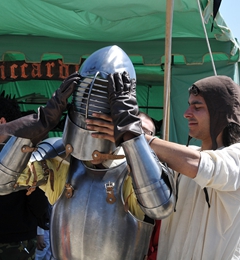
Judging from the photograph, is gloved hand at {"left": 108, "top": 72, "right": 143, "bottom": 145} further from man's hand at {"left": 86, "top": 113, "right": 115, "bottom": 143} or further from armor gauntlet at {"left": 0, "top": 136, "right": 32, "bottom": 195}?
armor gauntlet at {"left": 0, "top": 136, "right": 32, "bottom": 195}

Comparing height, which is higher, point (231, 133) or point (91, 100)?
point (91, 100)

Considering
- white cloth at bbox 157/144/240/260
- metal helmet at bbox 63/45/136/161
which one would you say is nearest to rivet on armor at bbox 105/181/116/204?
metal helmet at bbox 63/45/136/161

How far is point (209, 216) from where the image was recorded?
1809 mm

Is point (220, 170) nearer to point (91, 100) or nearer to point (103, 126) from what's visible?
point (103, 126)

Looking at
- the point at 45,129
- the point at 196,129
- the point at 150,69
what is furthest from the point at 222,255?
the point at 150,69

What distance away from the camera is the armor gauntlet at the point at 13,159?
1.84 metres

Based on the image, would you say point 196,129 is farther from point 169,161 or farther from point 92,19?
point 92,19

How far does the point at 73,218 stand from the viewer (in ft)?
6.38

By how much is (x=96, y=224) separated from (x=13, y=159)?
452 mm

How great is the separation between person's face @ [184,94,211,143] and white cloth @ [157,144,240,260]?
0.58 feet

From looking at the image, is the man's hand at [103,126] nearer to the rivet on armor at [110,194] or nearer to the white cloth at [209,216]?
the rivet on armor at [110,194]

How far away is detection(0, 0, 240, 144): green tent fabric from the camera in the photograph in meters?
4.54

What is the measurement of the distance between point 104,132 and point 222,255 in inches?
27.1

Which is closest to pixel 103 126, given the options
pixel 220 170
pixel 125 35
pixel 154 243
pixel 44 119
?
pixel 44 119
